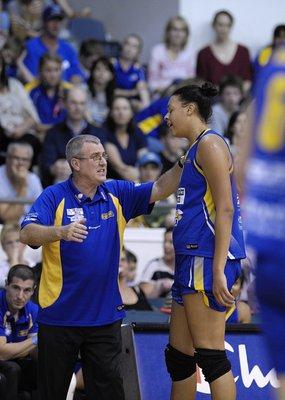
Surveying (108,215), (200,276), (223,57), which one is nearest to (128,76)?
(223,57)

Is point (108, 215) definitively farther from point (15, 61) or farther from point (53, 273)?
point (15, 61)

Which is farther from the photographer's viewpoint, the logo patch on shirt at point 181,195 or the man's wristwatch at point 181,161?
the man's wristwatch at point 181,161

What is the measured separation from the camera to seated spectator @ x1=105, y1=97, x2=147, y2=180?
1109 centimetres

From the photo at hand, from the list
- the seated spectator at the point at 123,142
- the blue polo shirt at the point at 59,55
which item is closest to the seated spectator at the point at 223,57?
the blue polo shirt at the point at 59,55

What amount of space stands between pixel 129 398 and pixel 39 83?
6148 millimetres

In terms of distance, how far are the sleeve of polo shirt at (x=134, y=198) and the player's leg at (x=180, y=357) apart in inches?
28.2

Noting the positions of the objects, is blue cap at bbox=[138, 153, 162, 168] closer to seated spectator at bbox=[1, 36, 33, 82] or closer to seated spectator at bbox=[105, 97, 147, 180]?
seated spectator at bbox=[105, 97, 147, 180]

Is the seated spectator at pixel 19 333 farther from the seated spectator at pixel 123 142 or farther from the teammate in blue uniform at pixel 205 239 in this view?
the seated spectator at pixel 123 142

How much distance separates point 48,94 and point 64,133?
125cm

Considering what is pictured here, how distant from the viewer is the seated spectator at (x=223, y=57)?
14.2 m

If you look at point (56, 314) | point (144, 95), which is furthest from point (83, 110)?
point (56, 314)

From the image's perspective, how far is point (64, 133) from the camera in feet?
36.4

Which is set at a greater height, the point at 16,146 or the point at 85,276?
the point at 85,276

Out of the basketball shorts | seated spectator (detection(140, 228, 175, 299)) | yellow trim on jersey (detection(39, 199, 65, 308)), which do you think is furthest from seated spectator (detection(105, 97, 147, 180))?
the basketball shorts
